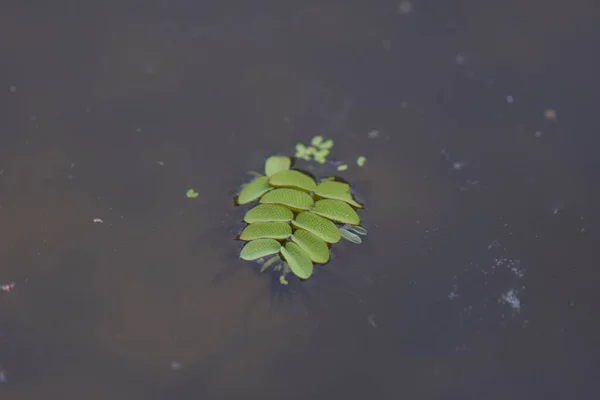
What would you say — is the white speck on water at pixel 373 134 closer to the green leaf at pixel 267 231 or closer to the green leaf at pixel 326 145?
the green leaf at pixel 326 145

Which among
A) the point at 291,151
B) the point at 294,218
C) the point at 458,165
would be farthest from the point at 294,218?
the point at 458,165

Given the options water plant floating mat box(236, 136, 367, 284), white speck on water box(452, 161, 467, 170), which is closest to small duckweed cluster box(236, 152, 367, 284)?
water plant floating mat box(236, 136, 367, 284)

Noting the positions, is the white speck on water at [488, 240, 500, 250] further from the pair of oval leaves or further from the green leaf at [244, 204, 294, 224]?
the green leaf at [244, 204, 294, 224]

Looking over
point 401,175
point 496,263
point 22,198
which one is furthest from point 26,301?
point 496,263

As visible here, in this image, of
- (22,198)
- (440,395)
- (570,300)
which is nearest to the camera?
(440,395)

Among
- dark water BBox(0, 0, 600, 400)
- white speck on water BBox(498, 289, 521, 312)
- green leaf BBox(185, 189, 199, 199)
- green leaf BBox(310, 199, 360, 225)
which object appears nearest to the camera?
dark water BBox(0, 0, 600, 400)

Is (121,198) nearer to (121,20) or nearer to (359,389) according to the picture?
(121,20)

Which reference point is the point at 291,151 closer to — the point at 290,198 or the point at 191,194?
the point at 290,198
